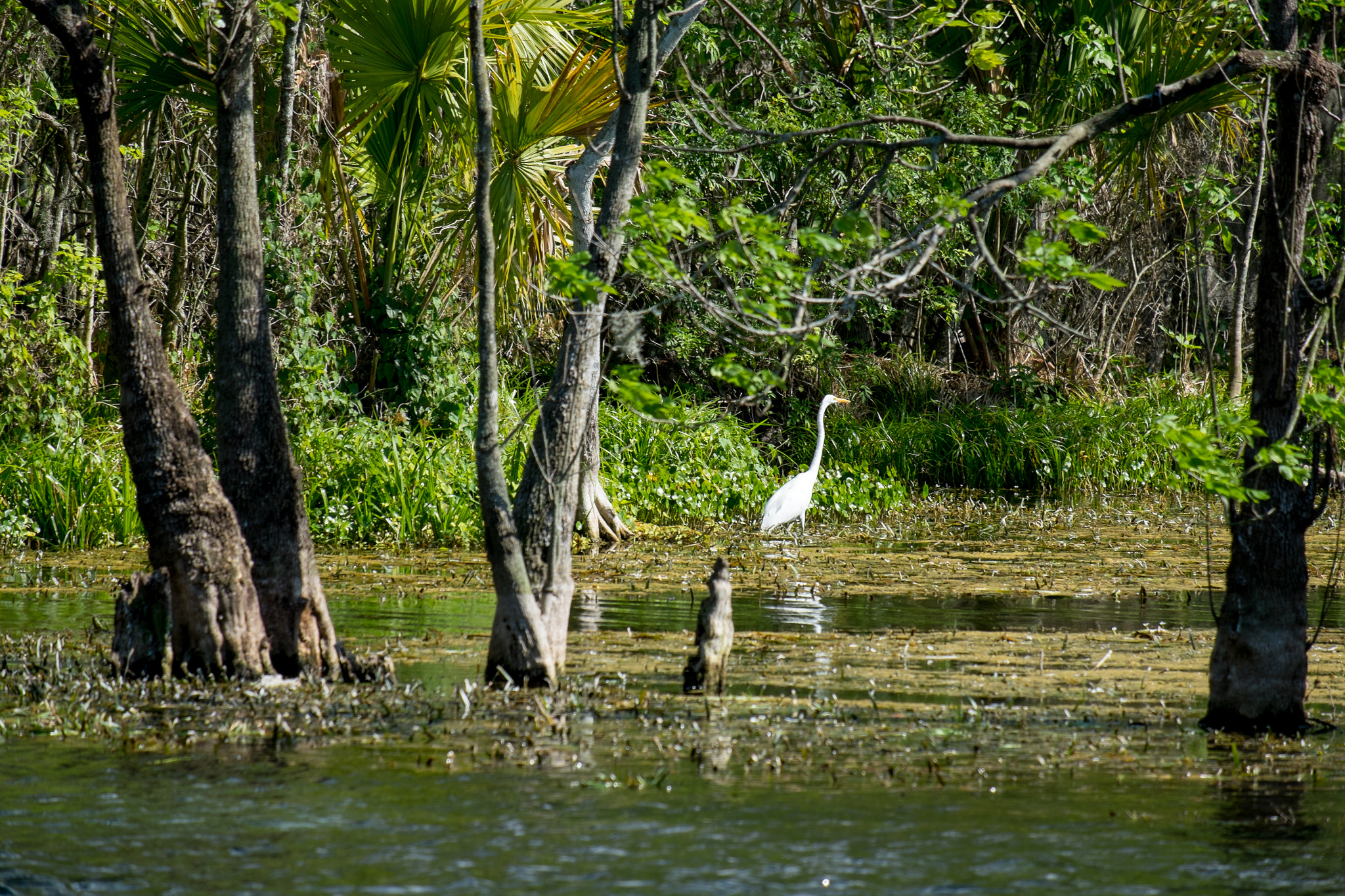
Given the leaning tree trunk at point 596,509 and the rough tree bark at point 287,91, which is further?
the rough tree bark at point 287,91

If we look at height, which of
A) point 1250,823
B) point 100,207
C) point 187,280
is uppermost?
point 187,280

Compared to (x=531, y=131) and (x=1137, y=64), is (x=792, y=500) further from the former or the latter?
(x=1137, y=64)

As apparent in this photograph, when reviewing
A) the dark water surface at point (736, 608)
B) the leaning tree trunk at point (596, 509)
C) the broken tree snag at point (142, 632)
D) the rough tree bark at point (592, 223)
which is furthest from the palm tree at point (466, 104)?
the broken tree snag at point (142, 632)

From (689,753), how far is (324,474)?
7174 millimetres

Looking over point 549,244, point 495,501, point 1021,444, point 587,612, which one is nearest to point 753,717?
point 495,501

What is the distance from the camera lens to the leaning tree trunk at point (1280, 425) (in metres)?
5.25

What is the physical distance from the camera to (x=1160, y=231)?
20453 millimetres

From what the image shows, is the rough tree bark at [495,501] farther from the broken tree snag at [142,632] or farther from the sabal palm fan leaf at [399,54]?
the sabal palm fan leaf at [399,54]

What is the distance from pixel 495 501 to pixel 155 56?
6898 millimetres

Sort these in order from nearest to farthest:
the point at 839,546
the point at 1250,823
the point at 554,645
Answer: the point at 1250,823
the point at 554,645
the point at 839,546

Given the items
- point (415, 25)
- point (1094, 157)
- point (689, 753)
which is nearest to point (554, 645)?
point (689, 753)

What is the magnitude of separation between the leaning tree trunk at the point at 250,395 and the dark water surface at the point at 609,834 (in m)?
1.26

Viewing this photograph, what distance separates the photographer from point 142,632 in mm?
6270

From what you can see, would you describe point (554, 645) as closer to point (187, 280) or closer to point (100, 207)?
point (100, 207)
